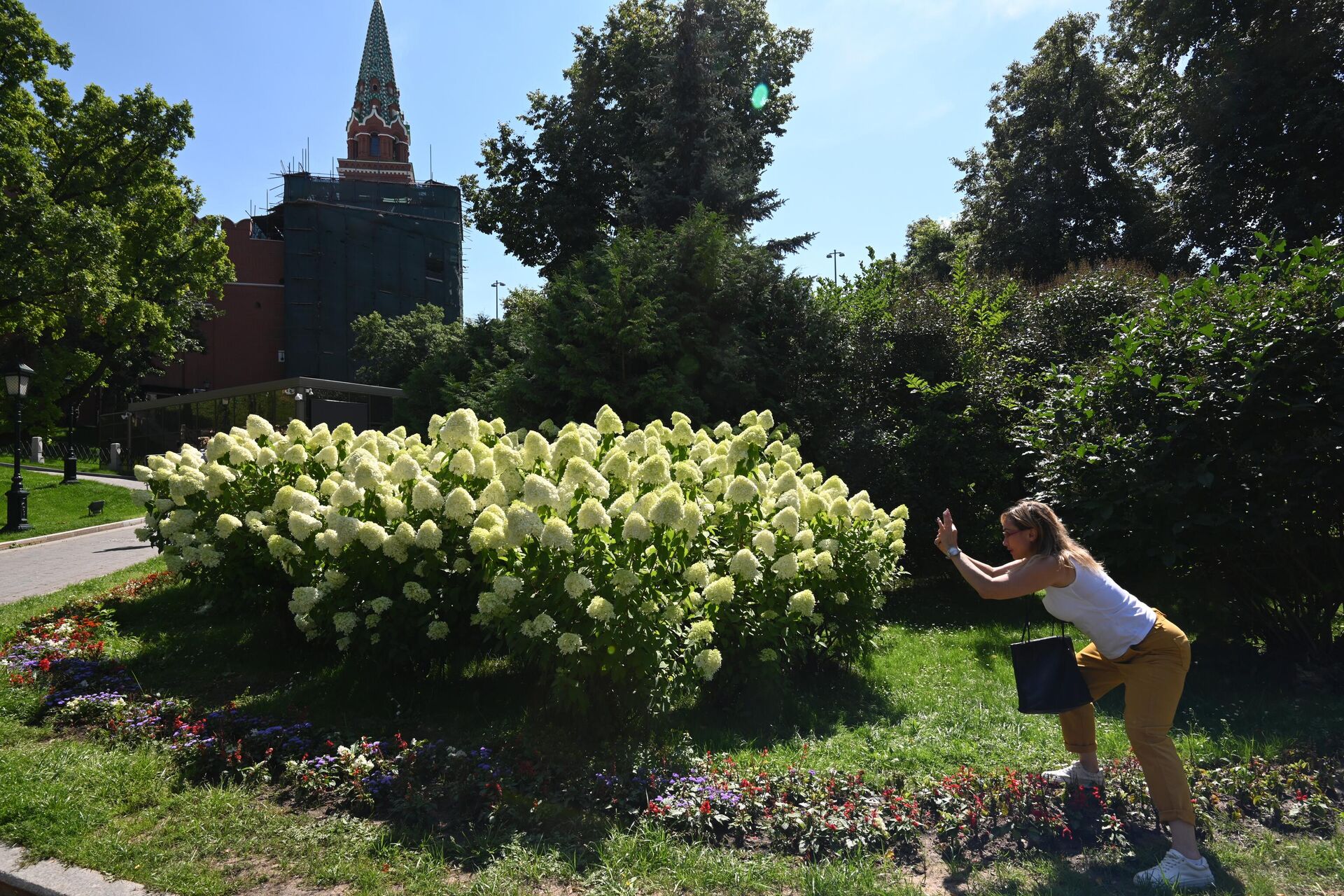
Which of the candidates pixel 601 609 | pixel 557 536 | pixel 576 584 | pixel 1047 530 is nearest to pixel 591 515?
pixel 557 536

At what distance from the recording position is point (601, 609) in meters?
3.83

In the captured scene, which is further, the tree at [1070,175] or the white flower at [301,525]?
the tree at [1070,175]

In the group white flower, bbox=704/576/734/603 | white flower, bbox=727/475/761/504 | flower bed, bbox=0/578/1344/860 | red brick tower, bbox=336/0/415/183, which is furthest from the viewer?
red brick tower, bbox=336/0/415/183

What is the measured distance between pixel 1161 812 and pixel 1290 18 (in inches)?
766

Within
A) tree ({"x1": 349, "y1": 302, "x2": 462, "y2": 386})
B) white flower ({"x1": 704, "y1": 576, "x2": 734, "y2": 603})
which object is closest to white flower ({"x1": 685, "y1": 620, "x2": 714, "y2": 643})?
white flower ({"x1": 704, "y1": 576, "x2": 734, "y2": 603})

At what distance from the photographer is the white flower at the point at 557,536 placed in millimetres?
3949

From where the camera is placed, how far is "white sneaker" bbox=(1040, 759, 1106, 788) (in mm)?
3781

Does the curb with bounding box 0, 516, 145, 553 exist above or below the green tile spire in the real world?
below

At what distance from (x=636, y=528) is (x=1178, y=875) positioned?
2588 mm

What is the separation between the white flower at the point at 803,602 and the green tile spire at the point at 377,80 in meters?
89.3

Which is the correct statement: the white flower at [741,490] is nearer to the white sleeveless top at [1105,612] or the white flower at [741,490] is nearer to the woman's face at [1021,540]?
the woman's face at [1021,540]

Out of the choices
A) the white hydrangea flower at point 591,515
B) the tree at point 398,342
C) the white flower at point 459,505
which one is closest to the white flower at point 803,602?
the white hydrangea flower at point 591,515

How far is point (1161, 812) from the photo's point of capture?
3.31 m

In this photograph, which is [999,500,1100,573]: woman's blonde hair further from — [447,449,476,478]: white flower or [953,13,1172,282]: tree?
[953,13,1172,282]: tree
